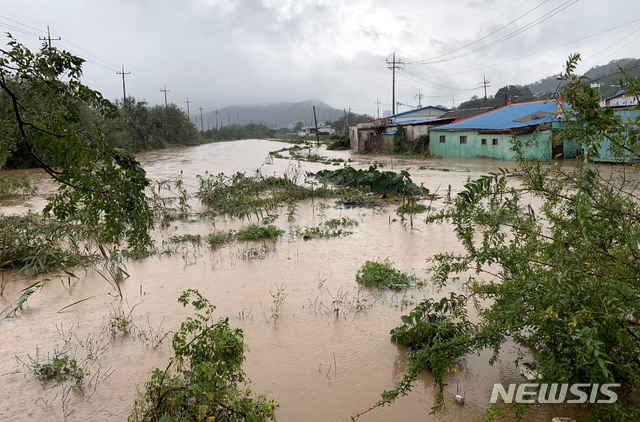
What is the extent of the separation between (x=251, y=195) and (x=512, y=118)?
1618 centimetres

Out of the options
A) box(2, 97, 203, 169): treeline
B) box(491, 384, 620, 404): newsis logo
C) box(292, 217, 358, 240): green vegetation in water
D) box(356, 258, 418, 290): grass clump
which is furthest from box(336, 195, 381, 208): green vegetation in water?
box(2, 97, 203, 169): treeline

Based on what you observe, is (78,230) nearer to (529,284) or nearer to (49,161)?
(49,161)

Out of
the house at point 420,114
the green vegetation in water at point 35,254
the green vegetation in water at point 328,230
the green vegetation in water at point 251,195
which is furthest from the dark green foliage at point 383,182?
the house at point 420,114

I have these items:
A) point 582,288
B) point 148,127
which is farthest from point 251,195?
point 148,127

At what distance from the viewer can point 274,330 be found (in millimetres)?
5309

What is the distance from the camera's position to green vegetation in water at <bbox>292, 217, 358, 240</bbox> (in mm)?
9227

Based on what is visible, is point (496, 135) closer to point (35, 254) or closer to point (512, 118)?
point (512, 118)

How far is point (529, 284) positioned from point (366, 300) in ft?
10.2

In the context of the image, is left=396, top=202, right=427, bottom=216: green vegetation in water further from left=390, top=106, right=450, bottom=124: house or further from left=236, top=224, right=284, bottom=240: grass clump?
left=390, top=106, right=450, bottom=124: house

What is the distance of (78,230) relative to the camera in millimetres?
8617

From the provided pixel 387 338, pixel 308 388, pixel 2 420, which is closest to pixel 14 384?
pixel 2 420

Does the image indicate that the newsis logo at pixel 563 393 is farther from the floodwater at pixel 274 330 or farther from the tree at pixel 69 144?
the tree at pixel 69 144

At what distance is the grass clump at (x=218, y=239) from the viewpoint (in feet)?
28.7

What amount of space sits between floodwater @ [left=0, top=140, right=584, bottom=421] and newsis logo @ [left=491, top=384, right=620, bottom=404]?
0.69ft
